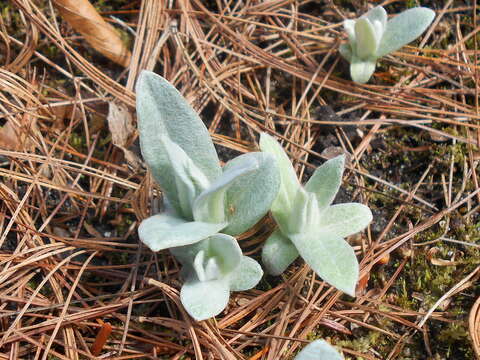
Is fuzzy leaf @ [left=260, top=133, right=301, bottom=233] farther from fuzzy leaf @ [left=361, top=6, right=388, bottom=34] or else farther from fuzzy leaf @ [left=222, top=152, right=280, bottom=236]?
fuzzy leaf @ [left=361, top=6, right=388, bottom=34]

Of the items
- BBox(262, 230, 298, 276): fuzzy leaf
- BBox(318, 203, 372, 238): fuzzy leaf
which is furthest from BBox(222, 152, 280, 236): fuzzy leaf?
BBox(318, 203, 372, 238): fuzzy leaf

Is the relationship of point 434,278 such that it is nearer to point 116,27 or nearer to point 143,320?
point 143,320

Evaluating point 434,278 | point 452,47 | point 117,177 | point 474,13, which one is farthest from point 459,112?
point 117,177

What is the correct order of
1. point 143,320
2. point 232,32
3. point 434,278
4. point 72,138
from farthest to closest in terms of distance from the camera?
point 232,32 → point 72,138 → point 434,278 → point 143,320

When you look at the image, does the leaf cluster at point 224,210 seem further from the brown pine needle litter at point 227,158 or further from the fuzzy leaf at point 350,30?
the fuzzy leaf at point 350,30

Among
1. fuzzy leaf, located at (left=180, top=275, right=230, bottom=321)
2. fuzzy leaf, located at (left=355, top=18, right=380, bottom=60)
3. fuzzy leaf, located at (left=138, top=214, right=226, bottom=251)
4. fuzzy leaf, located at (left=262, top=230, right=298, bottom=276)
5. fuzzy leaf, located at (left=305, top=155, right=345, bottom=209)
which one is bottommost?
fuzzy leaf, located at (left=180, top=275, right=230, bottom=321)

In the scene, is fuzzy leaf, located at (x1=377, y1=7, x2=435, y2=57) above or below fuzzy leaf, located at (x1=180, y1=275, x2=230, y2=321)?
above

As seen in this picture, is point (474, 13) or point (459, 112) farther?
point (474, 13)
